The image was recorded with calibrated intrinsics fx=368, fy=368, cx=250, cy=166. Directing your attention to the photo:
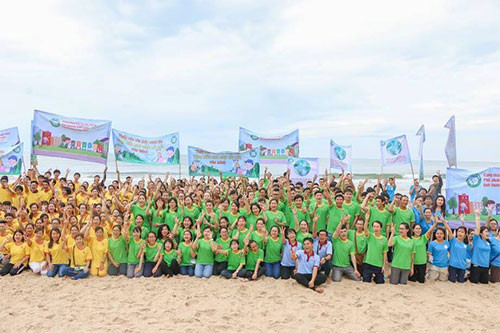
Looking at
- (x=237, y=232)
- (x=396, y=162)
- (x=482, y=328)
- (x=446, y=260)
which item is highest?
(x=396, y=162)

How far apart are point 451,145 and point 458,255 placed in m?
4.09

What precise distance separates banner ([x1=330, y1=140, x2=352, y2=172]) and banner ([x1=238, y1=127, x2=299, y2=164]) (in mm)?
1302

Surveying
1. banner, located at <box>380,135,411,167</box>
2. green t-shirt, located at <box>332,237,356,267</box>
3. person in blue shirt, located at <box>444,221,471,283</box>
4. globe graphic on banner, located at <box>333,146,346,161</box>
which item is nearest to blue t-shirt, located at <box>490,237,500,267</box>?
person in blue shirt, located at <box>444,221,471,283</box>

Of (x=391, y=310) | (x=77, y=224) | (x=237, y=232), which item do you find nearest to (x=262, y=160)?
(x=237, y=232)

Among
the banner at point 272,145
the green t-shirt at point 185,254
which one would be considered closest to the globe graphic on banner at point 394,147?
the banner at point 272,145

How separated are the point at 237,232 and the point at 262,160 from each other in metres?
5.82

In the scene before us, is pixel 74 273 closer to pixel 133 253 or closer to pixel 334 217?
pixel 133 253

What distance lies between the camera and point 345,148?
42.9 feet

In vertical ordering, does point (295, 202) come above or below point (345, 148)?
below

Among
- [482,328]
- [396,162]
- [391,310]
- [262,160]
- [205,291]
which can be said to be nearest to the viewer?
[482,328]

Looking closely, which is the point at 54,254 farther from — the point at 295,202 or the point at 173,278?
the point at 295,202

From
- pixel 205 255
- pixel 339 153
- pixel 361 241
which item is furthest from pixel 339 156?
pixel 205 255

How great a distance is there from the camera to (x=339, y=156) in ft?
42.4

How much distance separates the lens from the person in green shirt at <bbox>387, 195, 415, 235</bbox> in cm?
745
